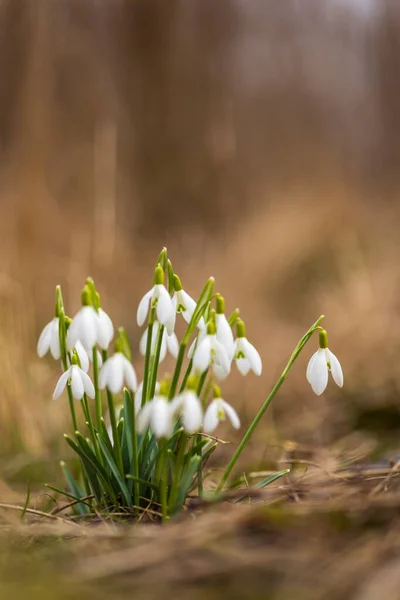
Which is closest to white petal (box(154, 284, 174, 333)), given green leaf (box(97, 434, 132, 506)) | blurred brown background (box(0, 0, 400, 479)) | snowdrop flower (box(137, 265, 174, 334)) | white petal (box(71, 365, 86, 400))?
snowdrop flower (box(137, 265, 174, 334))

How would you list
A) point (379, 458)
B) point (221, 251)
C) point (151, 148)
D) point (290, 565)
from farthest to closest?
1. point (151, 148)
2. point (221, 251)
3. point (379, 458)
4. point (290, 565)

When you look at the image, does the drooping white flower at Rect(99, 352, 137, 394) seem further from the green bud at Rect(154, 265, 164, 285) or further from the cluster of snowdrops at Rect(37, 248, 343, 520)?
the green bud at Rect(154, 265, 164, 285)

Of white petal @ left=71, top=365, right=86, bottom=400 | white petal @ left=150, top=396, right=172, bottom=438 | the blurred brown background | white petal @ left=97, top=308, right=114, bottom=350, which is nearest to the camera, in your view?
white petal @ left=150, top=396, right=172, bottom=438

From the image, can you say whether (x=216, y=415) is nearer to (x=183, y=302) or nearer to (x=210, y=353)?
(x=210, y=353)

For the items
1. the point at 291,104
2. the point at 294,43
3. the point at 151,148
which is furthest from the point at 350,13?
the point at 151,148

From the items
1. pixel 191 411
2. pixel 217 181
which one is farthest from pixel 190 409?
pixel 217 181

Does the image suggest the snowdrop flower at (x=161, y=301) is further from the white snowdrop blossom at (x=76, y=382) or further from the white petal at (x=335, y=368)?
the white petal at (x=335, y=368)

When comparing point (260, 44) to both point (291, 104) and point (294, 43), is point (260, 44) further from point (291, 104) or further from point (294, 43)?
point (291, 104)
